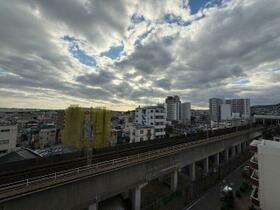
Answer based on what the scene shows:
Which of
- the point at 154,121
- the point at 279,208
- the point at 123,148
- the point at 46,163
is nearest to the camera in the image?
the point at 279,208

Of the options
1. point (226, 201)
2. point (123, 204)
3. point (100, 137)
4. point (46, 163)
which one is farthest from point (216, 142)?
point (46, 163)

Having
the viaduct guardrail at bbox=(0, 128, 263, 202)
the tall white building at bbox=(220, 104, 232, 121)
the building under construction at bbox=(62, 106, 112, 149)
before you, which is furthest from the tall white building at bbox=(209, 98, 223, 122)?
the viaduct guardrail at bbox=(0, 128, 263, 202)

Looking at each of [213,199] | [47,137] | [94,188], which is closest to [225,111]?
[47,137]

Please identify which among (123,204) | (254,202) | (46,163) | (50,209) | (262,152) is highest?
(262,152)

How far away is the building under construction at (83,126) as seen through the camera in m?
52.8

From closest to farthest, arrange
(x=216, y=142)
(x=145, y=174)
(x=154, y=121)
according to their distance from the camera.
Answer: (x=145, y=174)
(x=216, y=142)
(x=154, y=121)

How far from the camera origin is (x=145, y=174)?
24.5 m

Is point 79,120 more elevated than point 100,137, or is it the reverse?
point 79,120

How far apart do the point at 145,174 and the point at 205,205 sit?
29.5ft

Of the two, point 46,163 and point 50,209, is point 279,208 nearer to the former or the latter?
point 50,209

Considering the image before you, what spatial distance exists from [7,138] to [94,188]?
3756 cm

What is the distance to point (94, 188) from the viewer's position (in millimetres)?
18484

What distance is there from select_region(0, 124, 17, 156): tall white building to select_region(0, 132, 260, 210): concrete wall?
36894 millimetres

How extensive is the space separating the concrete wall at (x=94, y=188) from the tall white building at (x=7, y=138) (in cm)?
3689
